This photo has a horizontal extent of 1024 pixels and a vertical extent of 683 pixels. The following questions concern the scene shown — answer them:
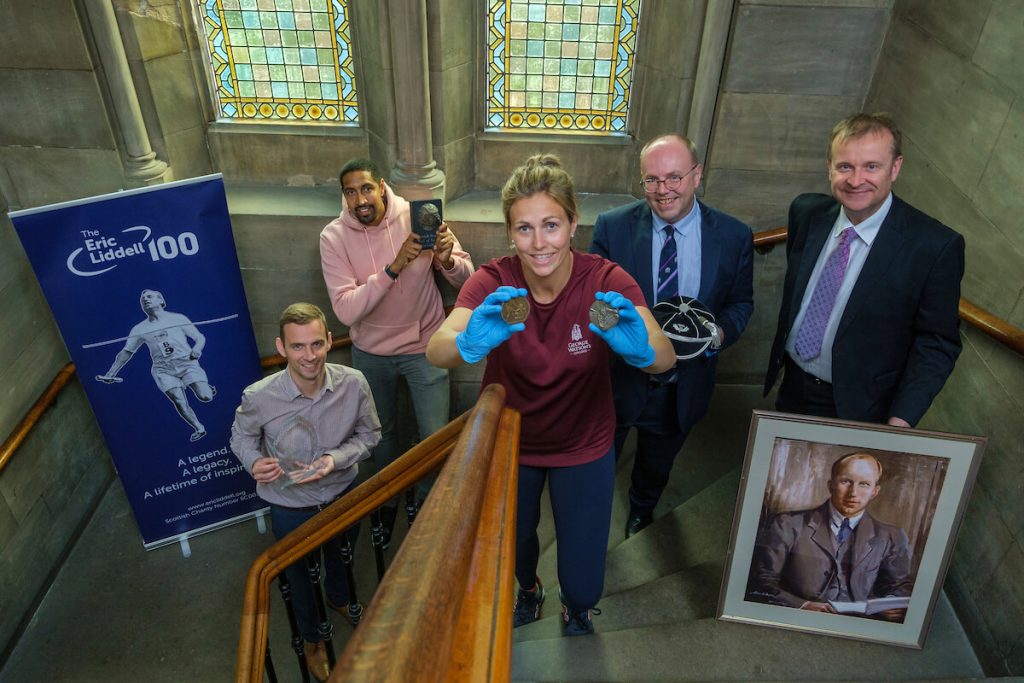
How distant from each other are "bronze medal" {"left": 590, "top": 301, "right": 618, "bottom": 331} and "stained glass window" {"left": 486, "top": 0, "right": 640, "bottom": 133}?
2.21m

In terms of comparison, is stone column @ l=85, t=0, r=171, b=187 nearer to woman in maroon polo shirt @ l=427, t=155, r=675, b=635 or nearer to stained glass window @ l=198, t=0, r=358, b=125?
stained glass window @ l=198, t=0, r=358, b=125

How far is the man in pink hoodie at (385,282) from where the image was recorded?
9.23ft

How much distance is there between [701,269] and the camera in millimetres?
2340

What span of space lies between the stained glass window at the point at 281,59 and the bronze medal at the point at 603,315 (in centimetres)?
240

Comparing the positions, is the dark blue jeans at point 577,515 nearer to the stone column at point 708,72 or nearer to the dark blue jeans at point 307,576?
the dark blue jeans at point 307,576

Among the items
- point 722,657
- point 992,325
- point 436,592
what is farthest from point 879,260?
point 436,592

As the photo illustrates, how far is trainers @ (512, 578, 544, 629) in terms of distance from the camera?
2422mm

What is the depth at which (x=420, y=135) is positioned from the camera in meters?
3.28

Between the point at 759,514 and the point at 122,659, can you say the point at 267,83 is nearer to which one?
the point at 122,659

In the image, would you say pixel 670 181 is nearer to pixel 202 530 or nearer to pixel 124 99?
pixel 124 99

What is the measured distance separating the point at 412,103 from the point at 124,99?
4.03 ft

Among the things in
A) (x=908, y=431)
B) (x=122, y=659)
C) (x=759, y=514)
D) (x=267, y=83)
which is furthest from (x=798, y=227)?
(x=122, y=659)

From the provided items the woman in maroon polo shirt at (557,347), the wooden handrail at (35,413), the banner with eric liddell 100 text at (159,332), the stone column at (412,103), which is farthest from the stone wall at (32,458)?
the woman in maroon polo shirt at (557,347)

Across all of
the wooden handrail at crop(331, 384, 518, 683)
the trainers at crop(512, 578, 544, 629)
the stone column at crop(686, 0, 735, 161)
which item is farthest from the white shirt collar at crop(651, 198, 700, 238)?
the wooden handrail at crop(331, 384, 518, 683)
